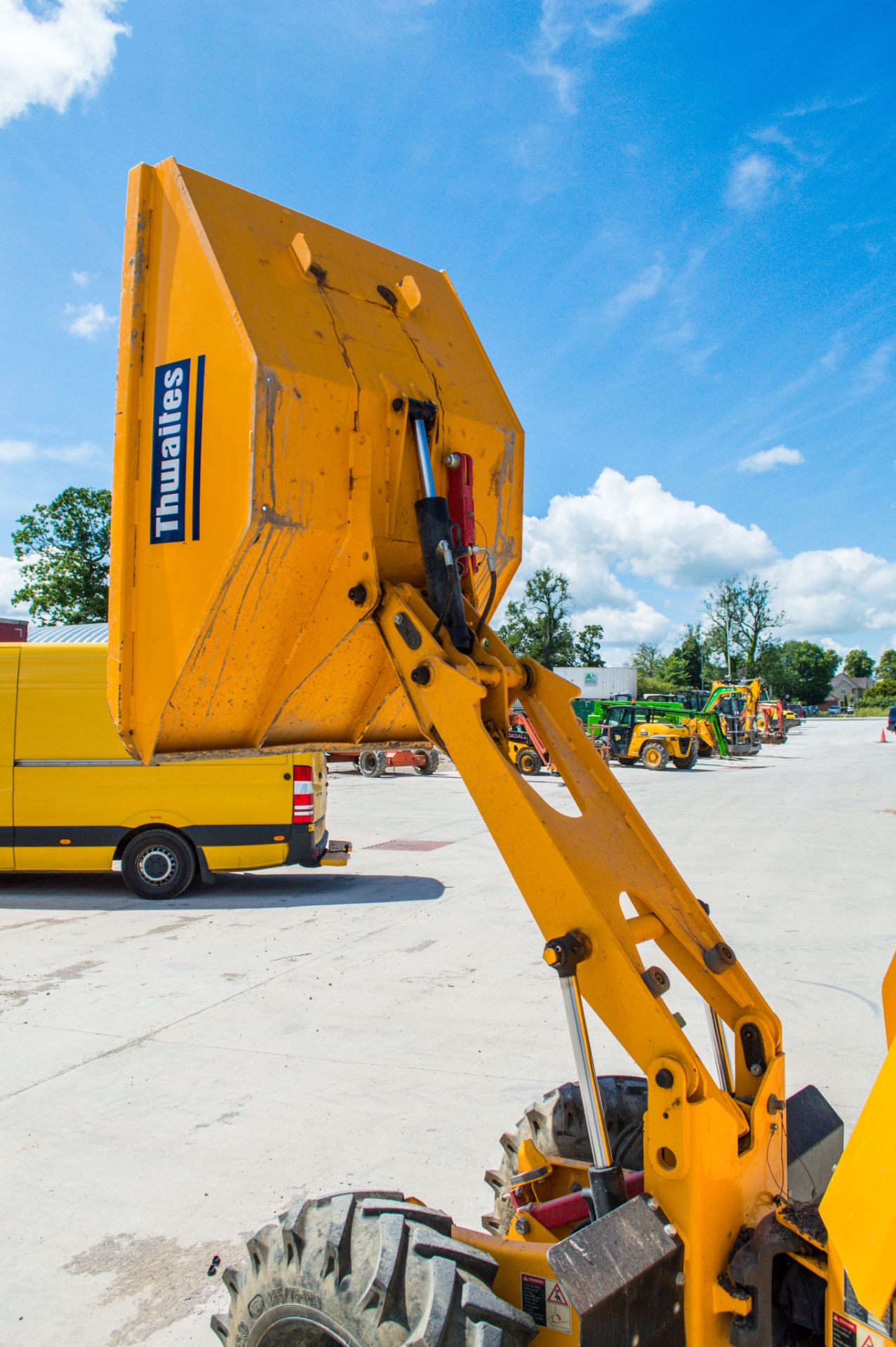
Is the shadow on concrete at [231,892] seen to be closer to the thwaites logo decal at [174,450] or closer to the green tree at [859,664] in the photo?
Answer: the thwaites logo decal at [174,450]

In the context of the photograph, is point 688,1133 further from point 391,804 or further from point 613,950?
point 391,804

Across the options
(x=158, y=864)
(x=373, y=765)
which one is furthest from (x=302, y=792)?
(x=373, y=765)

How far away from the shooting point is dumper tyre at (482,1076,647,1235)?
2.96 m

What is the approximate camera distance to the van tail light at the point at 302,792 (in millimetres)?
9195

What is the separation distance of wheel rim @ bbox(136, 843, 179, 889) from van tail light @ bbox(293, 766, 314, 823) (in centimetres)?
131

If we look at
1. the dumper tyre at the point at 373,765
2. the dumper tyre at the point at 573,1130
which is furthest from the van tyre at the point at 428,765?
the dumper tyre at the point at 573,1130

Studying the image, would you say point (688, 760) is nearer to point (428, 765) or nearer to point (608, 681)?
point (428, 765)

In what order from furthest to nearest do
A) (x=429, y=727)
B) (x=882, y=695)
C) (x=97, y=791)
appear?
(x=882, y=695), (x=97, y=791), (x=429, y=727)

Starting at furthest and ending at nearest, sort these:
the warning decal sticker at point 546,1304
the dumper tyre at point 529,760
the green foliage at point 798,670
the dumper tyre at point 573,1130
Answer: the green foliage at point 798,670
the dumper tyre at point 529,760
the dumper tyre at point 573,1130
the warning decal sticker at point 546,1304

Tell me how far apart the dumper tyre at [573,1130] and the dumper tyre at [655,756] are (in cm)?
2590

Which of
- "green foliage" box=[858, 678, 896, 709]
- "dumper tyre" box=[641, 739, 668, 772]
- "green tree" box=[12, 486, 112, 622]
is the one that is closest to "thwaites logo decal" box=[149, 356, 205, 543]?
"dumper tyre" box=[641, 739, 668, 772]

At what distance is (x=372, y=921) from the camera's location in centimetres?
820

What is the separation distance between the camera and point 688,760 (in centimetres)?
2859

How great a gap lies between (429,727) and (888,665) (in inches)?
6208
